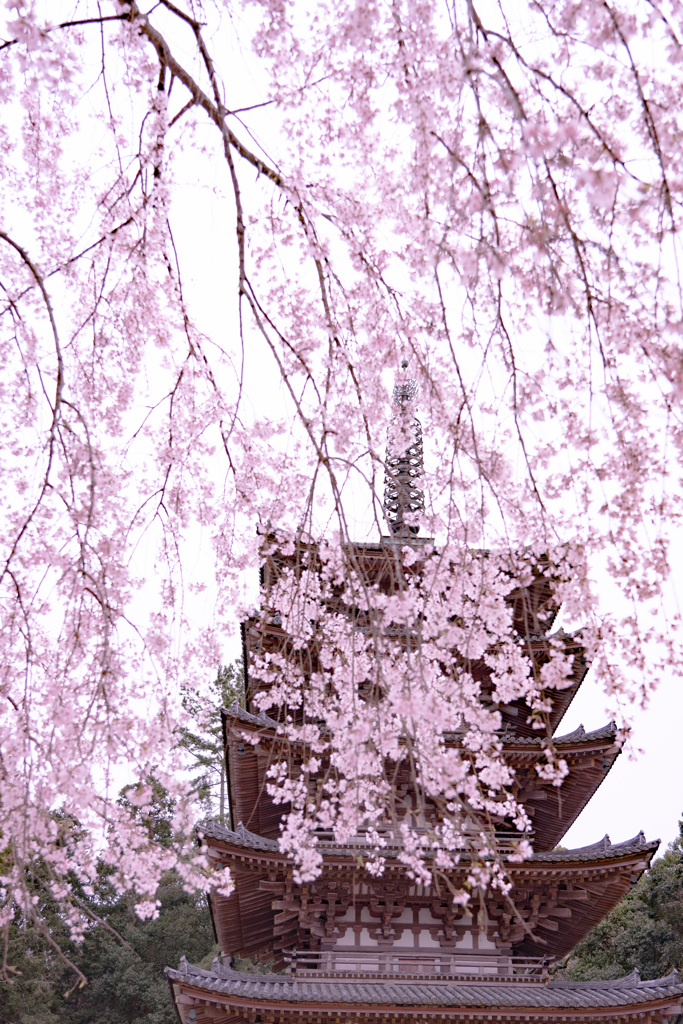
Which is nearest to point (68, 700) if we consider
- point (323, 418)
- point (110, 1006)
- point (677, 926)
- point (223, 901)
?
point (323, 418)

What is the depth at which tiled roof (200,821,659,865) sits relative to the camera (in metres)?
8.41

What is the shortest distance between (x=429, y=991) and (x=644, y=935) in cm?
1426

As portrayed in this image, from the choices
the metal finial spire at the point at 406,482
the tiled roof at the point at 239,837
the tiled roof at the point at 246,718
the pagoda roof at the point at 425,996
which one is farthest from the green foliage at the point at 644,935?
the tiled roof at the point at 246,718

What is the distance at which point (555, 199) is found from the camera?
267 cm

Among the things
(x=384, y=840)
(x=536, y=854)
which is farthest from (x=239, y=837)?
(x=536, y=854)

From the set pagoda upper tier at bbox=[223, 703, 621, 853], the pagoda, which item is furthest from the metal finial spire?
pagoda upper tier at bbox=[223, 703, 621, 853]

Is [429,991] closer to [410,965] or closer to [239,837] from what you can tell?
[410,965]

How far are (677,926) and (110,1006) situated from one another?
1558 cm

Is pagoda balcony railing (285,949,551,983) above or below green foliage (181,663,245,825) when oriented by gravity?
below

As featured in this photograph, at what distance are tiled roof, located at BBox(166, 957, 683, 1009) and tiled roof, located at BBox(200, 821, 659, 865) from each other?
129 cm

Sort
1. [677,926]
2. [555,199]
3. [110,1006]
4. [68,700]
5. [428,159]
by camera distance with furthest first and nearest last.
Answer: [110,1006] < [677,926] < [68,700] < [428,159] < [555,199]

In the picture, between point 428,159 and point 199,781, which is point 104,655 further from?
point 199,781

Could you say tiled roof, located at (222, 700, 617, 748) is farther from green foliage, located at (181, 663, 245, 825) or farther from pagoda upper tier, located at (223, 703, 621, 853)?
green foliage, located at (181, 663, 245, 825)

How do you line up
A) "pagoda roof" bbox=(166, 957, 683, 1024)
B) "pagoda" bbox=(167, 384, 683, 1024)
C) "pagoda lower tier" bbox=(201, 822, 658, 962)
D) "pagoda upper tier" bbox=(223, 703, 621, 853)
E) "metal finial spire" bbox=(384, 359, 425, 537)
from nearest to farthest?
"pagoda roof" bbox=(166, 957, 683, 1024)
"pagoda" bbox=(167, 384, 683, 1024)
"pagoda lower tier" bbox=(201, 822, 658, 962)
"pagoda upper tier" bbox=(223, 703, 621, 853)
"metal finial spire" bbox=(384, 359, 425, 537)
